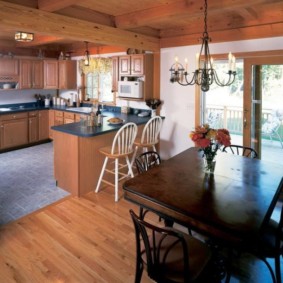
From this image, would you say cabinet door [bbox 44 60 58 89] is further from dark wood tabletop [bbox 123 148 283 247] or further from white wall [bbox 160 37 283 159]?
dark wood tabletop [bbox 123 148 283 247]

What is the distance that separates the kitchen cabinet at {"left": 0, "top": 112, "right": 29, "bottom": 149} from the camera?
5.65m

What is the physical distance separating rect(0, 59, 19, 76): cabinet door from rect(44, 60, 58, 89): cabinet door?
0.70 m

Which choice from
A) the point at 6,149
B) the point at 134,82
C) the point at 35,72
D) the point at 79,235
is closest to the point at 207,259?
the point at 79,235

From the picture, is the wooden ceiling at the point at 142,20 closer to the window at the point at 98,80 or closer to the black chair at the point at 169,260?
the window at the point at 98,80

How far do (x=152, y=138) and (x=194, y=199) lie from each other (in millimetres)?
2441

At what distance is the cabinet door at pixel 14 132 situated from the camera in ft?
18.6

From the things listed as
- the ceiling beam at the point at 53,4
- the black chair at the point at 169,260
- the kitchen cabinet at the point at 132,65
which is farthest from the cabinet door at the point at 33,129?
the black chair at the point at 169,260

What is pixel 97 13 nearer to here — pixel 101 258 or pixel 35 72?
pixel 101 258

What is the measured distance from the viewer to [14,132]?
584cm

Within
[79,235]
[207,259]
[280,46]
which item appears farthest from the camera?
[280,46]

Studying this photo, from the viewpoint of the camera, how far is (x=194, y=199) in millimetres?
1881

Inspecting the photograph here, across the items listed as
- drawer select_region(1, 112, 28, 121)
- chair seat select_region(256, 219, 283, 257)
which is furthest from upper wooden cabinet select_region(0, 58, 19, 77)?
chair seat select_region(256, 219, 283, 257)

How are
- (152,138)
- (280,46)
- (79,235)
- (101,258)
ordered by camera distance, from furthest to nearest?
(152,138) < (280,46) < (79,235) < (101,258)

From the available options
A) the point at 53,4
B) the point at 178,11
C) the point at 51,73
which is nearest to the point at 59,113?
the point at 51,73
